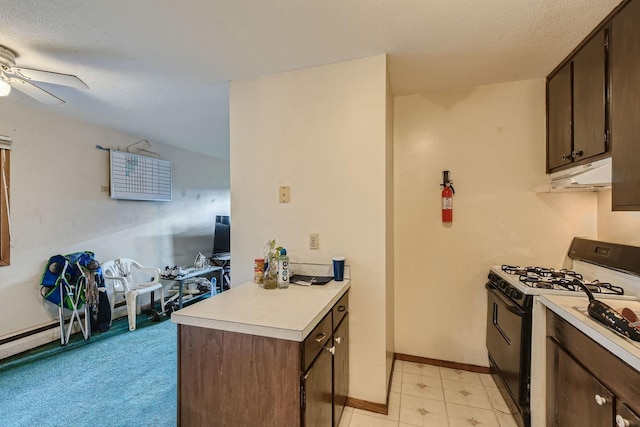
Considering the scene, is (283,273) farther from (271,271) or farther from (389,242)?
(389,242)

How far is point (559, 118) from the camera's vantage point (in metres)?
1.98

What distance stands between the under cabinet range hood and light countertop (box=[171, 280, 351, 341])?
1.52 meters

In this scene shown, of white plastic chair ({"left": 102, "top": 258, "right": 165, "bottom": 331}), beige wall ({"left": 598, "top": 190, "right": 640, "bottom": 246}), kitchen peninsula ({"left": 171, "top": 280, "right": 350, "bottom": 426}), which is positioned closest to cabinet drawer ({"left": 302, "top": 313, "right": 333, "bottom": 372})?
kitchen peninsula ({"left": 171, "top": 280, "right": 350, "bottom": 426})

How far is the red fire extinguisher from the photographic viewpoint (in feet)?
7.68

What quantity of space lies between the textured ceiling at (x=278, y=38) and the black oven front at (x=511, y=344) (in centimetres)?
155

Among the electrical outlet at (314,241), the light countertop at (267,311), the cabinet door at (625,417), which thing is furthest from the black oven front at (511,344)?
the electrical outlet at (314,241)

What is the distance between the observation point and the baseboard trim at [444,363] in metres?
2.31

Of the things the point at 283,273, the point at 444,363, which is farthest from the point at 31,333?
the point at 444,363

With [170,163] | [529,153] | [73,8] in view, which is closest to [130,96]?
[73,8]

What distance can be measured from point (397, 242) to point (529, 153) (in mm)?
1260

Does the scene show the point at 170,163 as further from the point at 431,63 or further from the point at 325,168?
the point at 431,63

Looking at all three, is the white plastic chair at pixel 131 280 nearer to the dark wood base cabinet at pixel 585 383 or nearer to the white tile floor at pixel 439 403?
the white tile floor at pixel 439 403

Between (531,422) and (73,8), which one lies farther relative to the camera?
(531,422)

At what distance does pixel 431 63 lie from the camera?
76.8 inches
